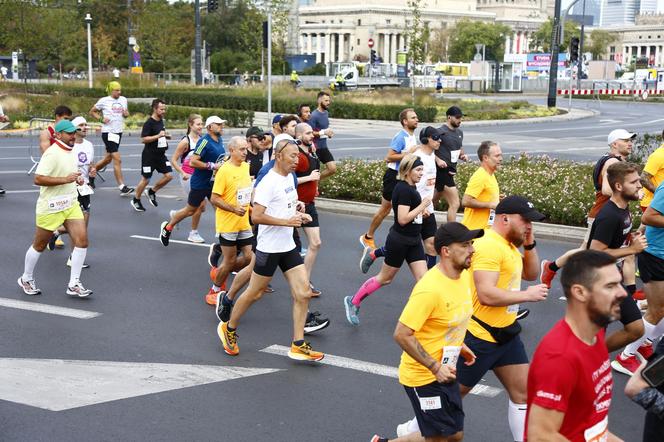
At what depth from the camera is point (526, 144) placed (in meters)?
29.7

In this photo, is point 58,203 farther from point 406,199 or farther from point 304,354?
point 406,199

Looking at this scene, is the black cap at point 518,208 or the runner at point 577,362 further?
the black cap at point 518,208

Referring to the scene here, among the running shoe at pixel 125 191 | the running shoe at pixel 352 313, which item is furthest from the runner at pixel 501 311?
the running shoe at pixel 125 191

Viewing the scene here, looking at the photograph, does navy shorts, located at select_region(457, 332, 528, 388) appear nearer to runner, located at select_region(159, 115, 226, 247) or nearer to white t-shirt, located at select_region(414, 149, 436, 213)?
white t-shirt, located at select_region(414, 149, 436, 213)

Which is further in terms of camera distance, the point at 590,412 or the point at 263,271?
the point at 263,271

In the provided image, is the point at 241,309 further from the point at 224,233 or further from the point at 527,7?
the point at 527,7

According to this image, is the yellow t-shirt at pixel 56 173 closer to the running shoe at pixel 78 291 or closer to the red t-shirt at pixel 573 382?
the running shoe at pixel 78 291

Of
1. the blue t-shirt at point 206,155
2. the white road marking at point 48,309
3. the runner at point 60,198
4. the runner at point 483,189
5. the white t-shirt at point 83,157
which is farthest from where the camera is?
the white t-shirt at point 83,157

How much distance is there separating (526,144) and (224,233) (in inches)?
854

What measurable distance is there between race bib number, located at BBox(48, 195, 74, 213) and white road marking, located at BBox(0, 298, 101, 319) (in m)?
1.05

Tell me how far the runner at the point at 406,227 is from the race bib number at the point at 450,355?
3.12m

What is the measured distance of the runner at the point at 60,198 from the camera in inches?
383

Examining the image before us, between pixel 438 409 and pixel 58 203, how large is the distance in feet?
19.8

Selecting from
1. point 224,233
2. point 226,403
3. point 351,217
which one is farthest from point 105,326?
point 351,217
